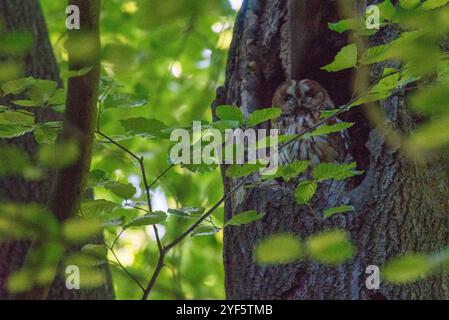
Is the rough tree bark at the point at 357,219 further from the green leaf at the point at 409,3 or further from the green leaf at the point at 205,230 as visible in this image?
the green leaf at the point at 409,3

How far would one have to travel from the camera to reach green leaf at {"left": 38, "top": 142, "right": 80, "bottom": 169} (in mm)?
2330

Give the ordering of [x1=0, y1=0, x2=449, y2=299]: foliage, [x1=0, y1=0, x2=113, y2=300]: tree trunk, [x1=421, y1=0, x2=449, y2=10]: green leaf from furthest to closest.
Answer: [x1=0, y1=0, x2=113, y2=300]: tree trunk < [x1=421, y1=0, x2=449, y2=10]: green leaf < [x1=0, y1=0, x2=449, y2=299]: foliage

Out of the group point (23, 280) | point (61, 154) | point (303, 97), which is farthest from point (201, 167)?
point (303, 97)

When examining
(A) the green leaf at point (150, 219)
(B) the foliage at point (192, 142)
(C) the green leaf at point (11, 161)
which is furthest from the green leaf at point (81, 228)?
(C) the green leaf at point (11, 161)

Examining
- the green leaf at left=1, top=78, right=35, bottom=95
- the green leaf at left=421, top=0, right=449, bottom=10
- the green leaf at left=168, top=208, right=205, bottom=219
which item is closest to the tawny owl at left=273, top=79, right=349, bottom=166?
the green leaf at left=168, top=208, right=205, bottom=219

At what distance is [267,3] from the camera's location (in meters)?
3.07

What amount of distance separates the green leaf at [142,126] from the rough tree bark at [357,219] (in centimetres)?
68

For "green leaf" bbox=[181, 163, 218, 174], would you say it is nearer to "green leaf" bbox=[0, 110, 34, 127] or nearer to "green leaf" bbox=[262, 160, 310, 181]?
"green leaf" bbox=[262, 160, 310, 181]

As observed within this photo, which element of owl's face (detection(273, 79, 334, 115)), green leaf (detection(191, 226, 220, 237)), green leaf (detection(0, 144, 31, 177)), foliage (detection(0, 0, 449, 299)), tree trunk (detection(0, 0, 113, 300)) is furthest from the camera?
owl's face (detection(273, 79, 334, 115))

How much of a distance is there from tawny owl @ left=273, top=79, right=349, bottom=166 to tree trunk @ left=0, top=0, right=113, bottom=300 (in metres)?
1.13

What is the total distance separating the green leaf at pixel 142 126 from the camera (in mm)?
2135

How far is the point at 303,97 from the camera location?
12.6 feet

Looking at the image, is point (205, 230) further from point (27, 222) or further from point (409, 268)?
point (409, 268)
